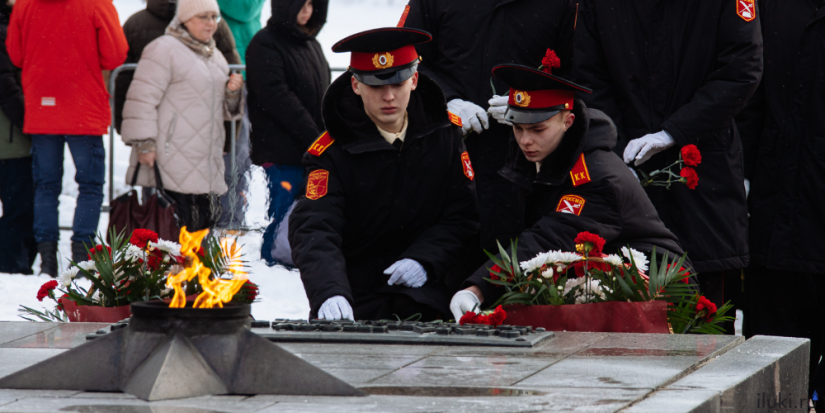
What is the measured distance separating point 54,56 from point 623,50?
13.0 ft

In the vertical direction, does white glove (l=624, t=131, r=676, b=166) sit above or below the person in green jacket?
below

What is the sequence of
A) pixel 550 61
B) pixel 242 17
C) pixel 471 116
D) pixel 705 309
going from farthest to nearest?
pixel 242 17 → pixel 550 61 → pixel 471 116 → pixel 705 309

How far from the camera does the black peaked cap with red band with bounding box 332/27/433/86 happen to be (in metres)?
4.71

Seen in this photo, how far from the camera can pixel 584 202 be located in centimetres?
451

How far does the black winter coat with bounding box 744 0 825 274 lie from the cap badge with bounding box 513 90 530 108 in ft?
4.87

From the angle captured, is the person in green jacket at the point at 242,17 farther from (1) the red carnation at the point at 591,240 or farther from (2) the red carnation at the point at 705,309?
(2) the red carnation at the point at 705,309

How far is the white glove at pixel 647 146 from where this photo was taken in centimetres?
500

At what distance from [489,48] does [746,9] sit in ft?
3.91

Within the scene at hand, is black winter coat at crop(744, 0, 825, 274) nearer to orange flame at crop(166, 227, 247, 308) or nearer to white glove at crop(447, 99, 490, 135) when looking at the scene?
white glove at crop(447, 99, 490, 135)

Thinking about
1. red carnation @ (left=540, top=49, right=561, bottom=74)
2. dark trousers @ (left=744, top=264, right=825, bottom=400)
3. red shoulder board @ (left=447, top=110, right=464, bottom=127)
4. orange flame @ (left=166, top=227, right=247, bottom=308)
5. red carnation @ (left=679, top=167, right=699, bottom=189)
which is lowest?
dark trousers @ (left=744, top=264, right=825, bottom=400)

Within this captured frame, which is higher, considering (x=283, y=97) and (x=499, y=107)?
(x=283, y=97)

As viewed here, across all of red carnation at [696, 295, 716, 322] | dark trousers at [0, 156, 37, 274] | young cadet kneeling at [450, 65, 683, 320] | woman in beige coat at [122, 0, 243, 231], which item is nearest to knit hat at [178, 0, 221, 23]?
woman in beige coat at [122, 0, 243, 231]

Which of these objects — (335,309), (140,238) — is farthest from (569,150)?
(140,238)

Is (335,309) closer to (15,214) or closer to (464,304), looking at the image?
(464,304)
